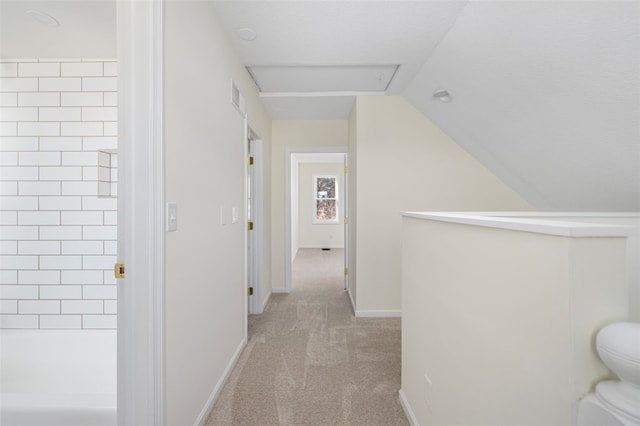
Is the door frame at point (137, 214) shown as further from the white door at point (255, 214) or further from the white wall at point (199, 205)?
the white door at point (255, 214)

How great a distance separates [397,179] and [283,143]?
172 centimetres

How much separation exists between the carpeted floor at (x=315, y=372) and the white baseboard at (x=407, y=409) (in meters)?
0.03

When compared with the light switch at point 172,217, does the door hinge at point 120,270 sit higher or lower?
lower

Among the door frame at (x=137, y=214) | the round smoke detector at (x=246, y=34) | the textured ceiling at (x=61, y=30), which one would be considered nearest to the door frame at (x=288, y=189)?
the round smoke detector at (x=246, y=34)

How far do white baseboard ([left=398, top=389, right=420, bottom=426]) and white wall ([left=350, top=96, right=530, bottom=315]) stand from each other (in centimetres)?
129

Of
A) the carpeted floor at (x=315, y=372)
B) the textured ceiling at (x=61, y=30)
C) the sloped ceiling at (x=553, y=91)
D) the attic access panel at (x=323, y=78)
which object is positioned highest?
the attic access panel at (x=323, y=78)

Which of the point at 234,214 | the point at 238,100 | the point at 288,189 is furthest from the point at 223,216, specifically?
the point at 288,189

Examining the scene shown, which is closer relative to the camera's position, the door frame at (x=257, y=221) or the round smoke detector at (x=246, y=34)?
the round smoke detector at (x=246, y=34)

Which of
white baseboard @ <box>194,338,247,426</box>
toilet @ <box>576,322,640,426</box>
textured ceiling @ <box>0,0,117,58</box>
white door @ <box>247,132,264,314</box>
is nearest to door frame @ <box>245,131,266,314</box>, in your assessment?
white door @ <box>247,132,264,314</box>

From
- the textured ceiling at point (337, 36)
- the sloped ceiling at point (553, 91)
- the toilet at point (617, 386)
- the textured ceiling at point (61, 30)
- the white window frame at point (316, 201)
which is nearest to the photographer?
the toilet at point (617, 386)

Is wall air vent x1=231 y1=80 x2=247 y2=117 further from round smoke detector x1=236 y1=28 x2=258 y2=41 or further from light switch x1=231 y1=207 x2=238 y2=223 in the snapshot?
light switch x1=231 y1=207 x2=238 y2=223

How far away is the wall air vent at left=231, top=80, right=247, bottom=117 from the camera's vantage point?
6.56ft

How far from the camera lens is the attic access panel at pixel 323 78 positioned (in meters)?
2.41

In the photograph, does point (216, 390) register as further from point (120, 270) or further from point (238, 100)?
point (238, 100)
